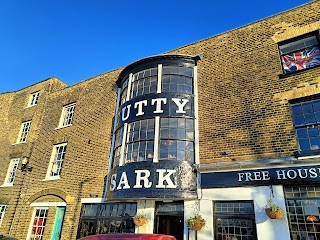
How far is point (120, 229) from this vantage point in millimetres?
9680

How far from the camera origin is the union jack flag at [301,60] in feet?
27.8

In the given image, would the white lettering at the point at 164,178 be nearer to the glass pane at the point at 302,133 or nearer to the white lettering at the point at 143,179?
the white lettering at the point at 143,179

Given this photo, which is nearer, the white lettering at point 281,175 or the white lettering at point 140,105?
the white lettering at point 281,175

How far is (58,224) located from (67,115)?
6.65 metres

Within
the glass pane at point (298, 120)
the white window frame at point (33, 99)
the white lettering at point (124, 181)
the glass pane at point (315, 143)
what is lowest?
the white lettering at point (124, 181)

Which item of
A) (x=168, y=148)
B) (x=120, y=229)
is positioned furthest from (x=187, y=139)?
(x=120, y=229)

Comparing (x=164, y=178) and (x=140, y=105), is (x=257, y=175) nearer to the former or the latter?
(x=164, y=178)

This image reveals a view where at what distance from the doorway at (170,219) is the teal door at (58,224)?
5.64 m

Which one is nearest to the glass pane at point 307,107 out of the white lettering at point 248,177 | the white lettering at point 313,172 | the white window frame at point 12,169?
the white lettering at point 313,172

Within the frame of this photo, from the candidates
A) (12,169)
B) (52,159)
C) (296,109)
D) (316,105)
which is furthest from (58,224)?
(316,105)

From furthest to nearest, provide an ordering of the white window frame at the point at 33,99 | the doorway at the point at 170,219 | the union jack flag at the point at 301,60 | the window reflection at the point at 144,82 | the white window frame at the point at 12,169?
the white window frame at the point at 33,99 → the white window frame at the point at 12,169 → the window reflection at the point at 144,82 → the doorway at the point at 170,219 → the union jack flag at the point at 301,60

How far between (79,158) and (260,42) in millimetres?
10464

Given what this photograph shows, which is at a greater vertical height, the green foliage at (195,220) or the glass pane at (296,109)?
the glass pane at (296,109)

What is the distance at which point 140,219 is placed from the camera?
880cm
